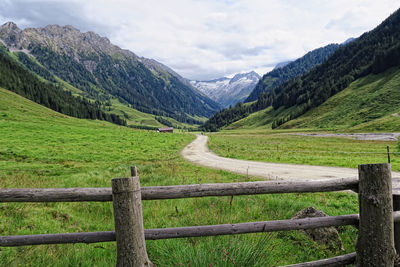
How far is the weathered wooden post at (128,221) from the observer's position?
3.12 metres

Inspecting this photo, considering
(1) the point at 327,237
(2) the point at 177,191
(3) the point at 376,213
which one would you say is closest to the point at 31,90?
(2) the point at 177,191

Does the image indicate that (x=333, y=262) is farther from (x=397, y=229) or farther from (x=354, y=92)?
(x=354, y=92)

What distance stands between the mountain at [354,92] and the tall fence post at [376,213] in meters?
86.2

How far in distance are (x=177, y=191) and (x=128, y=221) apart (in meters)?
0.84

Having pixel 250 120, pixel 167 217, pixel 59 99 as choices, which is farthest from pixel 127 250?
pixel 250 120

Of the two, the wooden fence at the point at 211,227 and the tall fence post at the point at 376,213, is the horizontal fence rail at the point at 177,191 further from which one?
the tall fence post at the point at 376,213

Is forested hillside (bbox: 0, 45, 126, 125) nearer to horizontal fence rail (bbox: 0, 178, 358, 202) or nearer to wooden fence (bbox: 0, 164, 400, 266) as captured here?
horizontal fence rail (bbox: 0, 178, 358, 202)

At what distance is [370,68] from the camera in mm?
137750

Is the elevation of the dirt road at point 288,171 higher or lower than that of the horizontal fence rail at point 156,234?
lower

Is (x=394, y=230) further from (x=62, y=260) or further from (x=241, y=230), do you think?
(x=62, y=260)

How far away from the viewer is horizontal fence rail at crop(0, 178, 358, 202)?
11.1ft

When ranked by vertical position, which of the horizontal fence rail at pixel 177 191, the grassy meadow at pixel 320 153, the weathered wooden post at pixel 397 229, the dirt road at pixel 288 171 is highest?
the horizontal fence rail at pixel 177 191

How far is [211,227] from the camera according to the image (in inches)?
143

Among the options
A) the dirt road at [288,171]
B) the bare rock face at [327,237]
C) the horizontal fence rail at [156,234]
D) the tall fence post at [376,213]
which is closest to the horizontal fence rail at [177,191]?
the tall fence post at [376,213]
